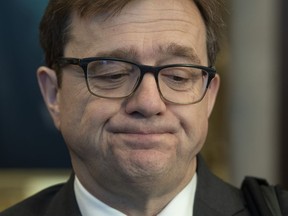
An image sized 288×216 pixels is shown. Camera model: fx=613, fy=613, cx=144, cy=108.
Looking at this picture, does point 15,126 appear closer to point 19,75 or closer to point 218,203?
point 19,75

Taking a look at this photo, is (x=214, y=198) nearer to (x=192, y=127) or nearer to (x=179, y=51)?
(x=192, y=127)

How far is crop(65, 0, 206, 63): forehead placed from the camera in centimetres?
154

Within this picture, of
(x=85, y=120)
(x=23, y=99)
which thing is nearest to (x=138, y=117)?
(x=85, y=120)

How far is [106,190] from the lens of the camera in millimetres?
1641

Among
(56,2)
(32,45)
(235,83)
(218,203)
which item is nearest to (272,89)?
(235,83)

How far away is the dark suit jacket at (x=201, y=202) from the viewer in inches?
66.4

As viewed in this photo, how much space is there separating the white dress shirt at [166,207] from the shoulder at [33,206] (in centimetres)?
17

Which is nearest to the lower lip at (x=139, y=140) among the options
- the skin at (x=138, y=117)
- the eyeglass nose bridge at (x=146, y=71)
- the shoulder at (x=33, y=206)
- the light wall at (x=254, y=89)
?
the skin at (x=138, y=117)

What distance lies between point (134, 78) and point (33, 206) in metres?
0.58

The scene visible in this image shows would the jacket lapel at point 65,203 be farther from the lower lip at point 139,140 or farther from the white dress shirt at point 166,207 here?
the lower lip at point 139,140

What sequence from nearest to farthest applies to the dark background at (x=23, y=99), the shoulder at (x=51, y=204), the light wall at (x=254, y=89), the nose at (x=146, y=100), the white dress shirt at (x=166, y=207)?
the nose at (x=146, y=100) < the white dress shirt at (x=166, y=207) < the shoulder at (x=51, y=204) < the dark background at (x=23, y=99) < the light wall at (x=254, y=89)

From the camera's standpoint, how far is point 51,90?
1.78 meters

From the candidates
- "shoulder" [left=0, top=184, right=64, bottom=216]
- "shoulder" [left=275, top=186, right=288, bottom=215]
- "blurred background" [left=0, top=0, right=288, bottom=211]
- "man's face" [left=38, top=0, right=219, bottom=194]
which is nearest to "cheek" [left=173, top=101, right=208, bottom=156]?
"man's face" [left=38, top=0, right=219, bottom=194]

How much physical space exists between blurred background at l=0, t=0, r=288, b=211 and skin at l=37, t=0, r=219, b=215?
1.23 meters
